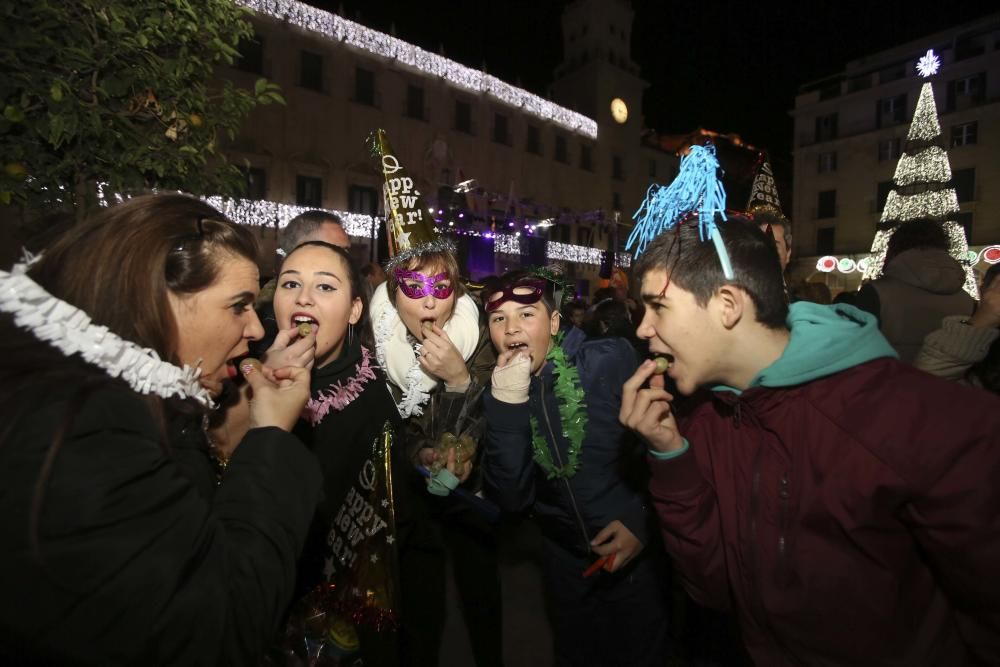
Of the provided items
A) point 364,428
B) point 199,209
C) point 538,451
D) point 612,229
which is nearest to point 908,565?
point 538,451

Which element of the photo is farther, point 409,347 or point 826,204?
point 826,204

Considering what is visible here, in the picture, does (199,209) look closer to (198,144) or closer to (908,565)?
(198,144)

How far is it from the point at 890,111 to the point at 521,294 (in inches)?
1542

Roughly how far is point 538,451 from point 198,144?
2904mm

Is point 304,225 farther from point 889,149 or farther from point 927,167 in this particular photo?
point 889,149

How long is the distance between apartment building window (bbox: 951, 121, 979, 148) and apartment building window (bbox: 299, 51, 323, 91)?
109 ft

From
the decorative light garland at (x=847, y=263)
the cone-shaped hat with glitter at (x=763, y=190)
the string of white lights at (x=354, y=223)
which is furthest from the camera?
the decorative light garland at (x=847, y=263)

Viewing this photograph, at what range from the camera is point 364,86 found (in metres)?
22.4

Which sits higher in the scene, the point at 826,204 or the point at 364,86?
the point at 364,86

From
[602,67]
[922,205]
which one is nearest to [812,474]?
[922,205]

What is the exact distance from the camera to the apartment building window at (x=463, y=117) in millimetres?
25422

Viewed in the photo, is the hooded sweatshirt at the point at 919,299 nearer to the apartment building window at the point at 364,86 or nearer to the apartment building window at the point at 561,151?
the apartment building window at the point at 364,86

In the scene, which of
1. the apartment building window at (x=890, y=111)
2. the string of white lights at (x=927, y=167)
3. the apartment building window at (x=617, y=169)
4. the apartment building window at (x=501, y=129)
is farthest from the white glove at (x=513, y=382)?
the apartment building window at (x=890, y=111)

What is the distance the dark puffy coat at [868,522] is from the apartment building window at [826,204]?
3799cm
